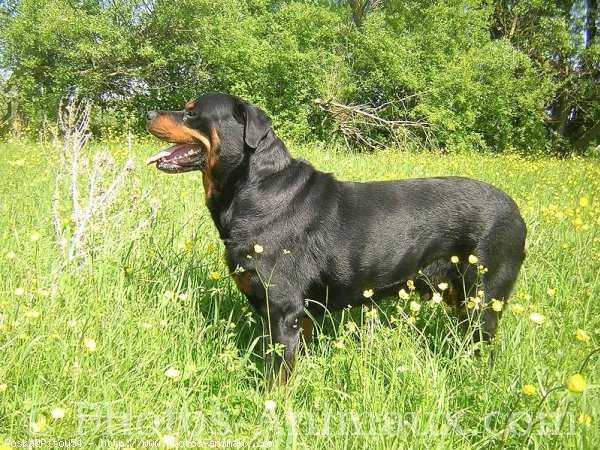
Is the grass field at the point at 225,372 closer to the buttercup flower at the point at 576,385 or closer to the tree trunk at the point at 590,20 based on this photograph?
the buttercup flower at the point at 576,385

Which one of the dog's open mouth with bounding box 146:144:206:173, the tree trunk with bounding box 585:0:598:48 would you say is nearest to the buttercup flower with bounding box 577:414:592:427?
the dog's open mouth with bounding box 146:144:206:173

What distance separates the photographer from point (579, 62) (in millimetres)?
18891

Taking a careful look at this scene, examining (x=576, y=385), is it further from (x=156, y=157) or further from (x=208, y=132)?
(x=156, y=157)

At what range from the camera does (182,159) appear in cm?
286

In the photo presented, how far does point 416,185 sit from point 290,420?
5.58 ft

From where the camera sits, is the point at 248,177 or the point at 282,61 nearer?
the point at 248,177

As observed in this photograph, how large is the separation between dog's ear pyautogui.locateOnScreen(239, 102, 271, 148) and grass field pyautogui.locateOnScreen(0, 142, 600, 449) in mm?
879

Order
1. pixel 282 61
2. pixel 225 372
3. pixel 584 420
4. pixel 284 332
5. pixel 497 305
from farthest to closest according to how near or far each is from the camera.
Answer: pixel 282 61 < pixel 284 332 < pixel 225 372 < pixel 497 305 < pixel 584 420

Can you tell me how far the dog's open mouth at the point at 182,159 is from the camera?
111 inches

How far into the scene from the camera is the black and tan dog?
2574mm

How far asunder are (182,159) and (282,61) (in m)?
13.9

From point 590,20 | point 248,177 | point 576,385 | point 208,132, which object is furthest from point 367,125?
point 576,385

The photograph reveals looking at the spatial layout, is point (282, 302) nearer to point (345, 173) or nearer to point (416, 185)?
point (416, 185)

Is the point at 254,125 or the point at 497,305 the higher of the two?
the point at 254,125
